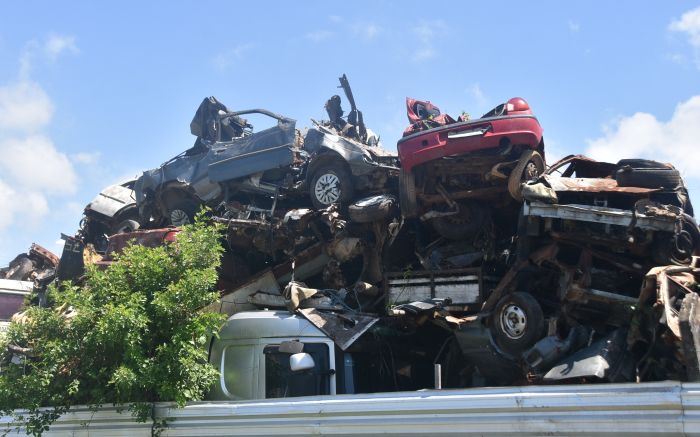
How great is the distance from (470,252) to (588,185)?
1775 mm

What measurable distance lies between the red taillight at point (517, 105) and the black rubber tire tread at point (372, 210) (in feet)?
6.79

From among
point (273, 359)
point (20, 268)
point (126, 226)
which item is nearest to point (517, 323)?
point (273, 359)

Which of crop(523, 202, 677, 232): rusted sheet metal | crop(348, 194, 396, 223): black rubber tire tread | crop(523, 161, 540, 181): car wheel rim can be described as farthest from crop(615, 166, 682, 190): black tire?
crop(348, 194, 396, 223): black rubber tire tread

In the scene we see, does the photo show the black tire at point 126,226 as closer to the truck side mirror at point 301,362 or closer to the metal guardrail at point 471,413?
the metal guardrail at point 471,413

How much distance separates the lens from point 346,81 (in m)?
11.8

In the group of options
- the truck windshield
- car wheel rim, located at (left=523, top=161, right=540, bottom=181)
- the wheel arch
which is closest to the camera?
the truck windshield

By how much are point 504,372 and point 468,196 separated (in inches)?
93.7

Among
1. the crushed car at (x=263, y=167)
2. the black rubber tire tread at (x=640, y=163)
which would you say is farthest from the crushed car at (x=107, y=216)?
the black rubber tire tread at (x=640, y=163)

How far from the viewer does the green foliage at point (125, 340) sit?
5.98 m

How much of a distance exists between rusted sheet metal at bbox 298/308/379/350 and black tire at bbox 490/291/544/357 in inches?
50.0

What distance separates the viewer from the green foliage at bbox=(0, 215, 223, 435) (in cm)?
598

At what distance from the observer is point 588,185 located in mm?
6859

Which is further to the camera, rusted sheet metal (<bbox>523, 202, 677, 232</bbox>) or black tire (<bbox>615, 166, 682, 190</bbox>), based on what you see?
black tire (<bbox>615, 166, 682, 190</bbox>)

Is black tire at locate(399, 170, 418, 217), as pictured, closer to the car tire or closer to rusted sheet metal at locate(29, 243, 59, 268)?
the car tire
